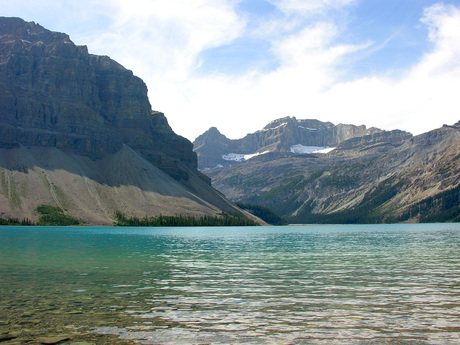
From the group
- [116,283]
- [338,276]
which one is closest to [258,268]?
[338,276]

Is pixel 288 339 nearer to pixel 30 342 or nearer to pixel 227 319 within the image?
pixel 227 319

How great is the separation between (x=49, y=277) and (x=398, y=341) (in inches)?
1206

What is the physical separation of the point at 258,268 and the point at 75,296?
2159 centimetres

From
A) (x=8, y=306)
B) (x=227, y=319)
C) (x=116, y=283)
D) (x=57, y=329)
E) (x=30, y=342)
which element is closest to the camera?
(x=30, y=342)

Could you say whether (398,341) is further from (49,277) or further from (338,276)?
(49,277)

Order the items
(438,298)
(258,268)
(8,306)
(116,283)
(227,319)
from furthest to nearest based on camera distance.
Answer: (258,268)
(116,283)
(438,298)
(8,306)
(227,319)

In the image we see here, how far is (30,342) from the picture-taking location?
57.1ft

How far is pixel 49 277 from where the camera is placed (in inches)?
1469

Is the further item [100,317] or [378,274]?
[378,274]

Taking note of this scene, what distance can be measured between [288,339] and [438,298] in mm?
14625

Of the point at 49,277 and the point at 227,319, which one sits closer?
the point at 227,319

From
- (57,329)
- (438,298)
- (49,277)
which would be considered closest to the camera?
(57,329)

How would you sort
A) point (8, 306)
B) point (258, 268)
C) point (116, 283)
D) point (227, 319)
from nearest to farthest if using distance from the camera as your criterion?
point (227, 319), point (8, 306), point (116, 283), point (258, 268)

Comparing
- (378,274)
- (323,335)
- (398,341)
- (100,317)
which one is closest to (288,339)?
(323,335)
